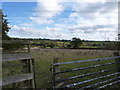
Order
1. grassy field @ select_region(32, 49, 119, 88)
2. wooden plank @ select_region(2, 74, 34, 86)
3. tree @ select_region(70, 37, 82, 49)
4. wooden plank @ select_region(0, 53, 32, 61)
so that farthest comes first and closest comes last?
tree @ select_region(70, 37, 82, 49), grassy field @ select_region(32, 49, 119, 88), wooden plank @ select_region(2, 74, 34, 86), wooden plank @ select_region(0, 53, 32, 61)

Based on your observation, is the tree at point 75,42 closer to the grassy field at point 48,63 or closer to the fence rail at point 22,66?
the grassy field at point 48,63

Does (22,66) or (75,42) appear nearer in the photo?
(22,66)

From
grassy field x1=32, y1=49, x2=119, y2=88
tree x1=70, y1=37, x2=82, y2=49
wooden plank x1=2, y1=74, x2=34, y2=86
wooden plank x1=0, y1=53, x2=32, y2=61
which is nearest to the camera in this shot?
wooden plank x1=0, y1=53, x2=32, y2=61

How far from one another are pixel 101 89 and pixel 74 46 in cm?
1585

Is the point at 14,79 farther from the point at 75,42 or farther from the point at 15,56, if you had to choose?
the point at 75,42

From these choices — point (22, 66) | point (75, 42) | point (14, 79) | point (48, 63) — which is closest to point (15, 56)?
point (22, 66)

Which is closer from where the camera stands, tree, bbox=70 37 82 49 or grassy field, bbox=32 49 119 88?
grassy field, bbox=32 49 119 88

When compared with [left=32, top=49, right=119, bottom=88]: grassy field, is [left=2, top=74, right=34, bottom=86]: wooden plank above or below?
above

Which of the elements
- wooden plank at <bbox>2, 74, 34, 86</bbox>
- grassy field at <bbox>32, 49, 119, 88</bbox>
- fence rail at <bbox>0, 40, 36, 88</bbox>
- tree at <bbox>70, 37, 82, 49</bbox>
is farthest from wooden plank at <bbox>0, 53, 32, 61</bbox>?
tree at <bbox>70, 37, 82, 49</bbox>

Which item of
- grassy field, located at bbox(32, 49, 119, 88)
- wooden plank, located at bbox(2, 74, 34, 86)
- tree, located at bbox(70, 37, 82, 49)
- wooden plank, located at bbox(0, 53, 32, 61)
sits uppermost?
tree, located at bbox(70, 37, 82, 49)

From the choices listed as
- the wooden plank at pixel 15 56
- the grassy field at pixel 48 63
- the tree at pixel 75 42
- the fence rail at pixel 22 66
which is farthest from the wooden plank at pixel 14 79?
the tree at pixel 75 42

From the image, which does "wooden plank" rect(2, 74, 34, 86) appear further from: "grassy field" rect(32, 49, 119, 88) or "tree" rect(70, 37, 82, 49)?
"tree" rect(70, 37, 82, 49)

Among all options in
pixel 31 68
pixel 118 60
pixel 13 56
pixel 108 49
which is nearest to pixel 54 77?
pixel 31 68

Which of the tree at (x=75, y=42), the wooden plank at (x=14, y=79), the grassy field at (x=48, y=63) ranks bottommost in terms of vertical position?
the grassy field at (x=48, y=63)
